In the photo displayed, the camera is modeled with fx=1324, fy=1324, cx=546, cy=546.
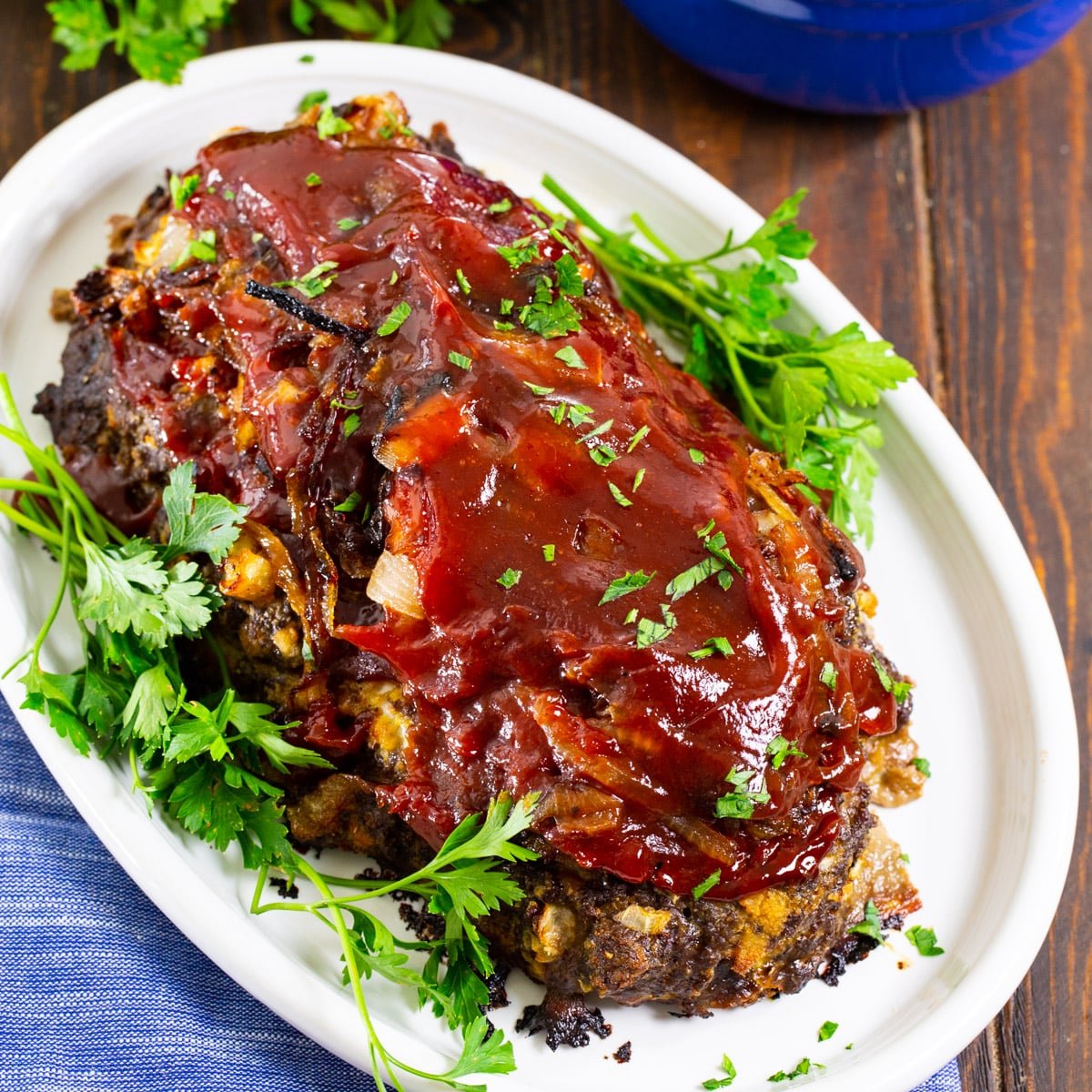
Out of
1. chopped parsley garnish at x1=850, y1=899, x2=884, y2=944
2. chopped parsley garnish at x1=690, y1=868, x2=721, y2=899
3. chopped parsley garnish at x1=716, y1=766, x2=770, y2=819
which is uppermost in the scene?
chopped parsley garnish at x1=716, y1=766, x2=770, y2=819

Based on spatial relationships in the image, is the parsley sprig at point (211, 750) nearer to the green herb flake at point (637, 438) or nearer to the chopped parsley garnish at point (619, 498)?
the chopped parsley garnish at point (619, 498)

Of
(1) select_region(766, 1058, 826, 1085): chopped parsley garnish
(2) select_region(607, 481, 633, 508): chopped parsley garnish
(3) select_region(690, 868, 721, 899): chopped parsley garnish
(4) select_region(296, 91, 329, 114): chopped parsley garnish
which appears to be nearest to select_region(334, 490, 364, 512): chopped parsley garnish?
(2) select_region(607, 481, 633, 508): chopped parsley garnish

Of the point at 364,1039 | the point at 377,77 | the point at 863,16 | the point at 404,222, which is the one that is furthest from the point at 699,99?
the point at 364,1039

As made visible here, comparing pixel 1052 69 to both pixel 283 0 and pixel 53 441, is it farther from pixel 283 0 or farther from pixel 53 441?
pixel 53 441

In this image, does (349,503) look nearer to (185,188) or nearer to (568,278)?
(568,278)

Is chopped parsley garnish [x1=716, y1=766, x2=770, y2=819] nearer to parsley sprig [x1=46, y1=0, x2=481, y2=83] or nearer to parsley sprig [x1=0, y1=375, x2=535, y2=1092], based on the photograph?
parsley sprig [x1=0, y1=375, x2=535, y2=1092]

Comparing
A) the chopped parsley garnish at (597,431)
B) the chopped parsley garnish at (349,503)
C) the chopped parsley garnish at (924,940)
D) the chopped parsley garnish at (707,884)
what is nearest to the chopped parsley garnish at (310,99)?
the chopped parsley garnish at (349,503)
